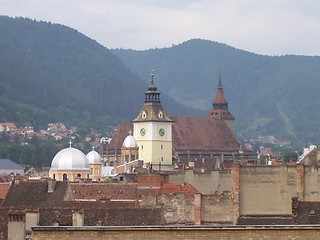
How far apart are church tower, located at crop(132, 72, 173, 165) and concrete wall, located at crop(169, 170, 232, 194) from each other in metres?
72.3

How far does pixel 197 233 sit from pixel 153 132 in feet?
452

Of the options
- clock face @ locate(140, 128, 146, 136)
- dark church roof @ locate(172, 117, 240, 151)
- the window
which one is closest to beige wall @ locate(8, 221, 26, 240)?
the window

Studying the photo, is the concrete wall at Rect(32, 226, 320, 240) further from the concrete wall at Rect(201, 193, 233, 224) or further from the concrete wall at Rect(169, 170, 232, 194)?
the concrete wall at Rect(169, 170, 232, 194)

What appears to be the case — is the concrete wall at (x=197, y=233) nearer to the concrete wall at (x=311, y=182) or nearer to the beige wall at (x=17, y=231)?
the beige wall at (x=17, y=231)

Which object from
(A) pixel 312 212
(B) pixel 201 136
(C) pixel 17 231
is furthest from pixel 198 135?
(C) pixel 17 231

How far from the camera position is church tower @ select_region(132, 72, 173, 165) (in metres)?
165

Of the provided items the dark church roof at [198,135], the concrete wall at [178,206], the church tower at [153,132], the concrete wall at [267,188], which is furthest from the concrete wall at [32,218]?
the dark church roof at [198,135]

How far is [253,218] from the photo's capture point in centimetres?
6397

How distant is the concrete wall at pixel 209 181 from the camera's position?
8688cm

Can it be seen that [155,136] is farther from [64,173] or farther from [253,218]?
[253,218]

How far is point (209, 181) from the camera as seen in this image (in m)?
88.7

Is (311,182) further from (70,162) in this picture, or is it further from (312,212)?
(70,162)

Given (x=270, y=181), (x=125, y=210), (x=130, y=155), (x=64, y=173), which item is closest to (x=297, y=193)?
(x=270, y=181)

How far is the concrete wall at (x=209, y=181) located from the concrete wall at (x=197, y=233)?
5597cm
